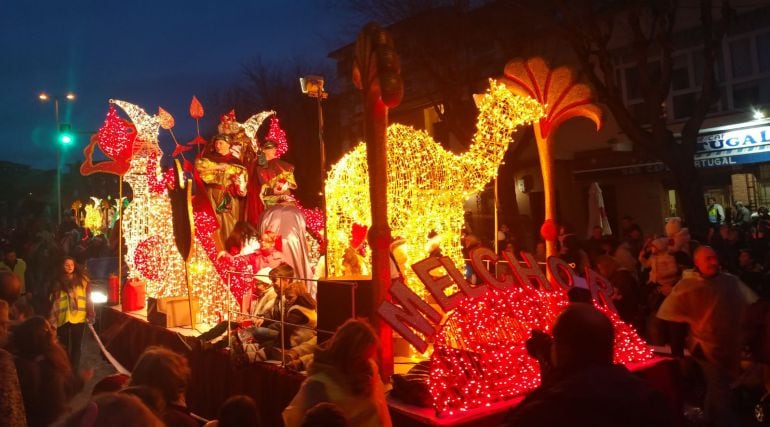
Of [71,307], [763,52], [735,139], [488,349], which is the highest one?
[763,52]

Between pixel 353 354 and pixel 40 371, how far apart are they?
1918 mm

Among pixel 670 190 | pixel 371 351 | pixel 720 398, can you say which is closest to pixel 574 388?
pixel 371 351

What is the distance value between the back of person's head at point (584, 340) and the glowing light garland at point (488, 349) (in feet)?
8.62

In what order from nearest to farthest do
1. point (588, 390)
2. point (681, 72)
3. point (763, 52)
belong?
point (588, 390), point (763, 52), point (681, 72)

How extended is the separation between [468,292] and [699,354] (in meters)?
2.29

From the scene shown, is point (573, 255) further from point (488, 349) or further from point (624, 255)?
point (488, 349)

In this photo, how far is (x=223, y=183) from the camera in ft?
33.9

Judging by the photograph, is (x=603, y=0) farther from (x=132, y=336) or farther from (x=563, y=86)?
(x=132, y=336)

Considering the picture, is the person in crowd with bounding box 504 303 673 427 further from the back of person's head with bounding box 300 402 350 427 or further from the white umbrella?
the white umbrella

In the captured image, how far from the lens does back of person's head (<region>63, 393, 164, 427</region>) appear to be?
235cm

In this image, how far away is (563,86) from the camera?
24.0 ft

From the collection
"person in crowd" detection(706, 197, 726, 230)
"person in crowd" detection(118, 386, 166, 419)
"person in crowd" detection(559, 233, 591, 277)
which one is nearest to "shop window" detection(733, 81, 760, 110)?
"person in crowd" detection(706, 197, 726, 230)

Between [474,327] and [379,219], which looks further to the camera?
[379,219]

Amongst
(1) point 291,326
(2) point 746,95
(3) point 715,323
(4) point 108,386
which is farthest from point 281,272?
(2) point 746,95
